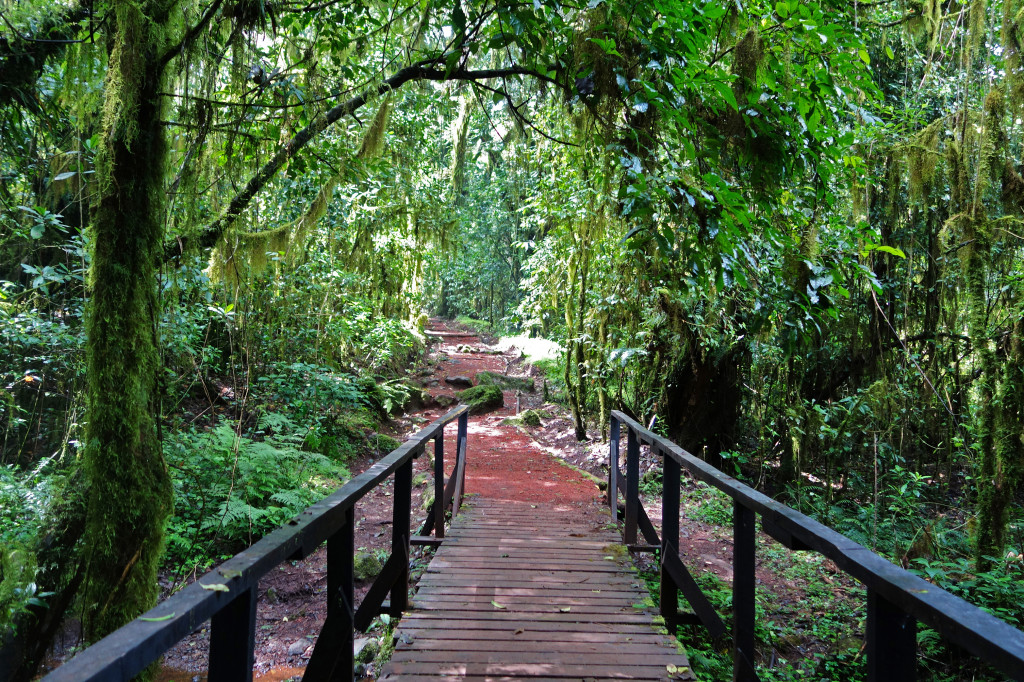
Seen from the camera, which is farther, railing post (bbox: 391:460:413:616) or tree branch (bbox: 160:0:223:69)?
railing post (bbox: 391:460:413:616)

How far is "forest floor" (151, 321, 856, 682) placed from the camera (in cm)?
482

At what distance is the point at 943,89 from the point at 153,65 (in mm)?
9718

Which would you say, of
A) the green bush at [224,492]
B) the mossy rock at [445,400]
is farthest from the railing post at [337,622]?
the mossy rock at [445,400]

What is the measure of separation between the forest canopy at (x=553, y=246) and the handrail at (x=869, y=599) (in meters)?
1.33

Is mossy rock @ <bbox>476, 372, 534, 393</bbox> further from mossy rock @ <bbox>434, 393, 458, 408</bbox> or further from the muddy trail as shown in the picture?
mossy rock @ <bbox>434, 393, 458, 408</bbox>

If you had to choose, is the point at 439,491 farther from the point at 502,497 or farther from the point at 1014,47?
the point at 1014,47

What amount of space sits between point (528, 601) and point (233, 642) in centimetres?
267

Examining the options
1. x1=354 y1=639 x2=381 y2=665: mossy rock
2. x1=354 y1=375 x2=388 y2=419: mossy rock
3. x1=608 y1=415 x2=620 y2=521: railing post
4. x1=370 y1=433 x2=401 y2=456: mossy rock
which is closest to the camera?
x1=354 y1=639 x2=381 y2=665: mossy rock

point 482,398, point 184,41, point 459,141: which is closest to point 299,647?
point 184,41

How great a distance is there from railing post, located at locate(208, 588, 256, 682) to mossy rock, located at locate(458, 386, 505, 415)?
13337 millimetres

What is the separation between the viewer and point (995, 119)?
17.9 ft

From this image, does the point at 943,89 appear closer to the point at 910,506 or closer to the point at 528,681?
the point at 910,506

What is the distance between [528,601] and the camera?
13.2 feet

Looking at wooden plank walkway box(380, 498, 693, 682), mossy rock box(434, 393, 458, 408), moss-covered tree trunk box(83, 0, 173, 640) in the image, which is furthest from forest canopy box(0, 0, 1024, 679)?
mossy rock box(434, 393, 458, 408)
